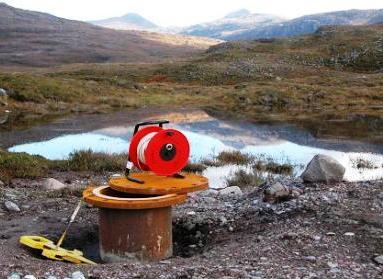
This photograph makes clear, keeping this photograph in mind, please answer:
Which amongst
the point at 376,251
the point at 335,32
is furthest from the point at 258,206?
the point at 335,32

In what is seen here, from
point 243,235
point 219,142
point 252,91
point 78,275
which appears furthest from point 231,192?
point 252,91

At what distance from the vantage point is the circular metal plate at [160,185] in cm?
892

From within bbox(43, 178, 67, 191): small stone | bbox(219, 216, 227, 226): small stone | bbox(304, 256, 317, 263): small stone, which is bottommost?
bbox(43, 178, 67, 191): small stone

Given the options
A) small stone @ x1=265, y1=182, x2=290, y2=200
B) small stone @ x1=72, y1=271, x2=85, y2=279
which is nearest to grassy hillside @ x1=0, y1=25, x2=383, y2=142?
small stone @ x1=265, y1=182, x2=290, y2=200

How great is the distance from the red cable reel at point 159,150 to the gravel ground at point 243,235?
4.76ft

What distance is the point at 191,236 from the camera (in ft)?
35.0

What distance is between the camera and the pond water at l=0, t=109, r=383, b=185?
2063 cm

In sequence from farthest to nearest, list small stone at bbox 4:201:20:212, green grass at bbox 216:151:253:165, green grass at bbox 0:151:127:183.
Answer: green grass at bbox 216:151:253:165 < green grass at bbox 0:151:127:183 < small stone at bbox 4:201:20:212

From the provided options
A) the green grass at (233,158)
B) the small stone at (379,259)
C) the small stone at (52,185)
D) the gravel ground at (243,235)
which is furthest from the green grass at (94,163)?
the small stone at (379,259)

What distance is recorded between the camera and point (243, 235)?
387 inches

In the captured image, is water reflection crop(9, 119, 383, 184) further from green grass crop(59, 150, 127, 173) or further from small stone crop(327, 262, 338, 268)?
small stone crop(327, 262, 338, 268)

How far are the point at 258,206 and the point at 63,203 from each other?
427cm

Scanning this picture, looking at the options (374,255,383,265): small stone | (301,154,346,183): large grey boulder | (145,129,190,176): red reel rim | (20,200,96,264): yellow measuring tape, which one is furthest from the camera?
(301,154,346,183): large grey boulder

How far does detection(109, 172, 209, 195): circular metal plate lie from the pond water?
22.6 feet
